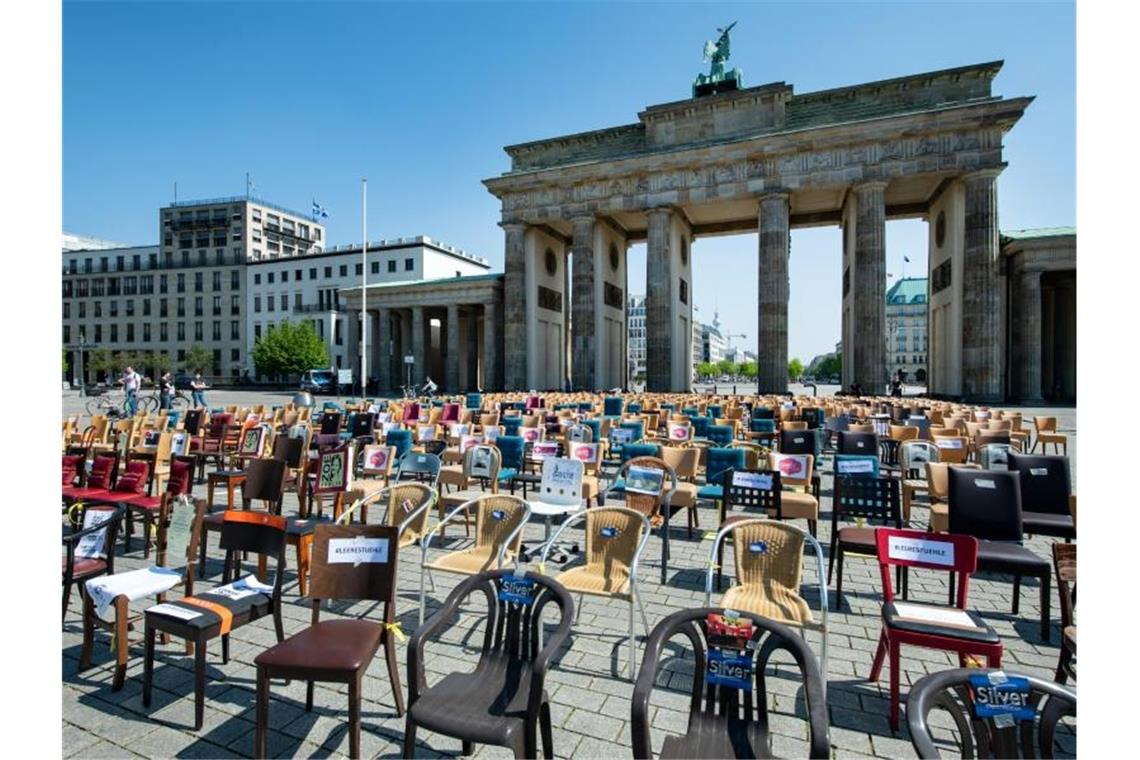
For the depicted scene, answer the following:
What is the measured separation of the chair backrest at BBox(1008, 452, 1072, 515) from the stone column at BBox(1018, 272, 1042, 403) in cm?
3338

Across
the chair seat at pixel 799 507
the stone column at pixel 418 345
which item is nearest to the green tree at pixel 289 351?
the stone column at pixel 418 345

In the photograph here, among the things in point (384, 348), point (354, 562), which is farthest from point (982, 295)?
point (384, 348)

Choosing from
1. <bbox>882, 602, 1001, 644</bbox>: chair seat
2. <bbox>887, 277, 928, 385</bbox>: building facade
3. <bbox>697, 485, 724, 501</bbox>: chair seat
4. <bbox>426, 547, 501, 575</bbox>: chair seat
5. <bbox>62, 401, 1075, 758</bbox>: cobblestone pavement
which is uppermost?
<bbox>887, 277, 928, 385</bbox>: building facade

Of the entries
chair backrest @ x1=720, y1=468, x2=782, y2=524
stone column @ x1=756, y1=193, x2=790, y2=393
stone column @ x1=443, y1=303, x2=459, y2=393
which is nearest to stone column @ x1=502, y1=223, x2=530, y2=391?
stone column @ x1=443, y1=303, x2=459, y2=393

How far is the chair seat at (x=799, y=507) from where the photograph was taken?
253 inches

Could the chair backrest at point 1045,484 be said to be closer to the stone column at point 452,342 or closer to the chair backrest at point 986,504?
the chair backrest at point 986,504

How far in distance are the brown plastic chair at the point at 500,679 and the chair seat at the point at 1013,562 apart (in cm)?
385

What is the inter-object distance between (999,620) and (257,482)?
7.40 metres

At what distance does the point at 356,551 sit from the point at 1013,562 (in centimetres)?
521

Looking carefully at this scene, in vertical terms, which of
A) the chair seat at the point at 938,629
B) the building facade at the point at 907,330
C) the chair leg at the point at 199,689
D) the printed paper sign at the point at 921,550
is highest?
the building facade at the point at 907,330

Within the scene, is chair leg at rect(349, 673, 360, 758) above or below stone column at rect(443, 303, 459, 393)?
below

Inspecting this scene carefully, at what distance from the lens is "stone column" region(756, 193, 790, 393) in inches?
1465

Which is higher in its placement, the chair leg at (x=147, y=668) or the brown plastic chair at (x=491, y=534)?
the brown plastic chair at (x=491, y=534)

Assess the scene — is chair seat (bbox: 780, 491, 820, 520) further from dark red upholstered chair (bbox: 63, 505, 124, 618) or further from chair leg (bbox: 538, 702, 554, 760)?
dark red upholstered chair (bbox: 63, 505, 124, 618)
